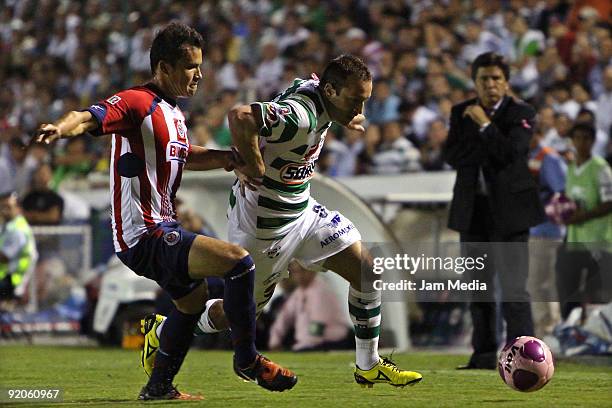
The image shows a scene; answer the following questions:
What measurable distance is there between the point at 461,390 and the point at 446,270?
7.50 ft

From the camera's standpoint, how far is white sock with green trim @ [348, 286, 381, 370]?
7.81 m

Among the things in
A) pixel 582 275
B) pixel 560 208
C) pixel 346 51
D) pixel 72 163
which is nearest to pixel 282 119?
pixel 582 275

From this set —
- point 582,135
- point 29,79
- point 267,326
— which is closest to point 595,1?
point 582,135

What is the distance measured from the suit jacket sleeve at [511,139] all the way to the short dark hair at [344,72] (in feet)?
7.94

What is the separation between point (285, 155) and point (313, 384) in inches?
72.1

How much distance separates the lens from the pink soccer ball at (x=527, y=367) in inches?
298

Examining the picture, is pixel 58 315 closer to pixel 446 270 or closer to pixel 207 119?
pixel 207 119

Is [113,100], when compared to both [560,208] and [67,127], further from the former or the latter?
[560,208]

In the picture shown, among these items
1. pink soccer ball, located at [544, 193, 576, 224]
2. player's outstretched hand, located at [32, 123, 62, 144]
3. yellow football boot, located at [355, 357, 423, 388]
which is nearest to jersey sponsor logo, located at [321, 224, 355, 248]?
yellow football boot, located at [355, 357, 423, 388]

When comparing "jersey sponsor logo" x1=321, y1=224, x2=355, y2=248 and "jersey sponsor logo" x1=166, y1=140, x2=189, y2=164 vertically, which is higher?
"jersey sponsor logo" x1=166, y1=140, x2=189, y2=164

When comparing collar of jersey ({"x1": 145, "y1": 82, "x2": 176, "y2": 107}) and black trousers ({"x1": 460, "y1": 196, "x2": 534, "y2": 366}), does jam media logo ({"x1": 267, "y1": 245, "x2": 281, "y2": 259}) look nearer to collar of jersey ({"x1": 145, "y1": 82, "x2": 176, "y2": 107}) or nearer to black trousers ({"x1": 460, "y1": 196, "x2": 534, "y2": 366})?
collar of jersey ({"x1": 145, "y1": 82, "x2": 176, "y2": 107})

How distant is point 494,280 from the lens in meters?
→ 9.96

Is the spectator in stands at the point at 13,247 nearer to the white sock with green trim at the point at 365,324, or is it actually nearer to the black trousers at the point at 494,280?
the black trousers at the point at 494,280

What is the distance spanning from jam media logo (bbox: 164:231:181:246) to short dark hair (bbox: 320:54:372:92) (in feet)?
4.43
